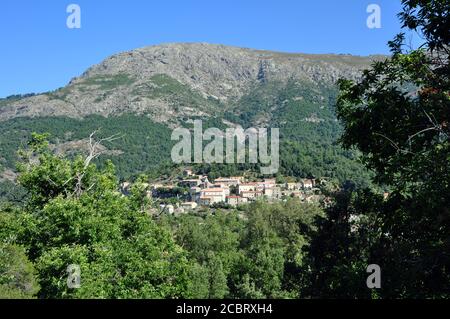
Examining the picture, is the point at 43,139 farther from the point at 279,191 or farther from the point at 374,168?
the point at 279,191

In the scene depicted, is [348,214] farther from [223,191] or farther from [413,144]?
[223,191]

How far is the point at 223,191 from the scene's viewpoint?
135 m

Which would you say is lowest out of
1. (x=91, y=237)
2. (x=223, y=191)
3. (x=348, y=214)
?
(x=223, y=191)

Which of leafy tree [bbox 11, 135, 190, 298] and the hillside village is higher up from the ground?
leafy tree [bbox 11, 135, 190, 298]

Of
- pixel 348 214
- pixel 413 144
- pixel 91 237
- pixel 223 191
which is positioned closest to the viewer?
pixel 413 144

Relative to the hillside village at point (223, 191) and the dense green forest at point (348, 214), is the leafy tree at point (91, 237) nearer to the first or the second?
the dense green forest at point (348, 214)

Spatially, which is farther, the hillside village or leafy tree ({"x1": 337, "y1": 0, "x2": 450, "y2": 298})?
the hillside village

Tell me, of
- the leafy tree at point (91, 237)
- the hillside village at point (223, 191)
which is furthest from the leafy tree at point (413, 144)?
the hillside village at point (223, 191)

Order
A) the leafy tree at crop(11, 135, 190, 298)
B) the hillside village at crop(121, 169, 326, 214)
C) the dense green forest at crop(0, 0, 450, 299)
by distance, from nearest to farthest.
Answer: the dense green forest at crop(0, 0, 450, 299), the leafy tree at crop(11, 135, 190, 298), the hillside village at crop(121, 169, 326, 214)

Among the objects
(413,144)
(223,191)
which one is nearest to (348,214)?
(413,144)

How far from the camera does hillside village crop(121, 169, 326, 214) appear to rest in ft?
409

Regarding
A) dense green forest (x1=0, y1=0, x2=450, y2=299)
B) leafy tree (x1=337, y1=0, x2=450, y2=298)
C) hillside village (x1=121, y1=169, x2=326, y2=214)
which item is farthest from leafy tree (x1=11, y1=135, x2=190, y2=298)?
hillside village (x1=121, y1=169, x2=326, y2=214)

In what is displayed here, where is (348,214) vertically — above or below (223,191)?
above

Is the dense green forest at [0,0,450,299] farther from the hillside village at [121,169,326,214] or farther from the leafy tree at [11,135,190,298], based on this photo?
the hillside village at [121,169,326,214]
